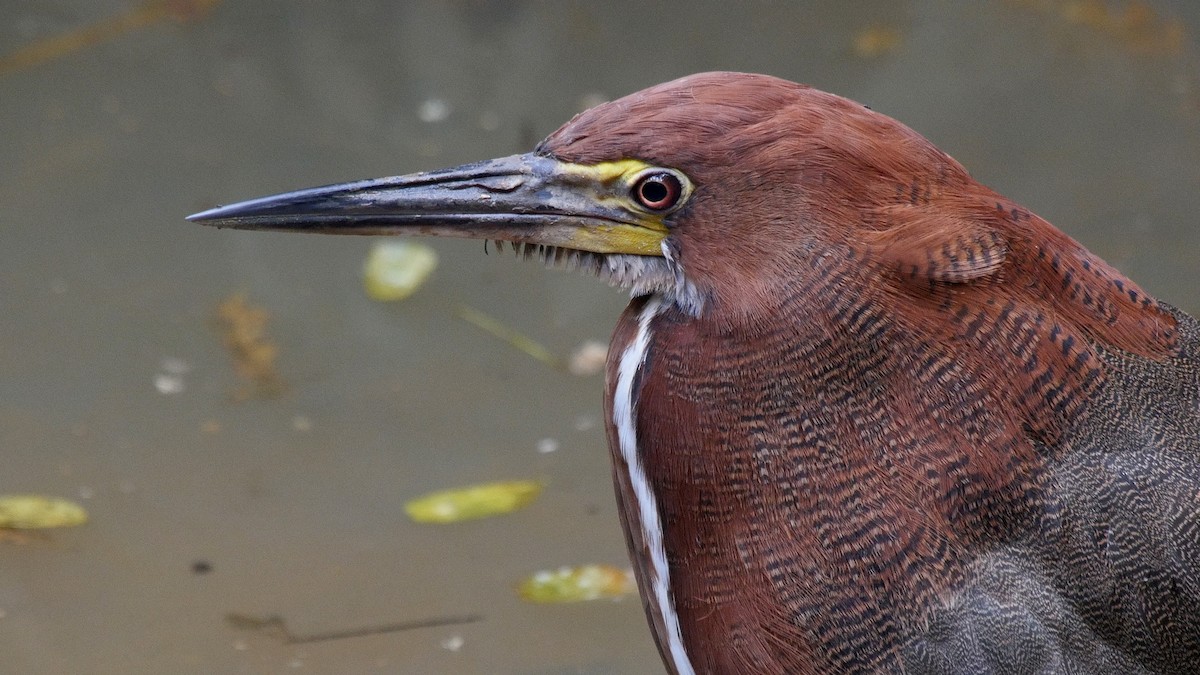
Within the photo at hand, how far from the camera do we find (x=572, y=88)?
5.48 m

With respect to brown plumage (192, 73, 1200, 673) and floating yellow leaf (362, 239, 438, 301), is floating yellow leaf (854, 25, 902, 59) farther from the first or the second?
brown plumage (192, 73, 1200, 673)

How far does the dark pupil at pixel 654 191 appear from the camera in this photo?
234 centimetres

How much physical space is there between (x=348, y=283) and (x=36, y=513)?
4.43 ft

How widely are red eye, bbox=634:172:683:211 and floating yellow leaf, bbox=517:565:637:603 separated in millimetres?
1622

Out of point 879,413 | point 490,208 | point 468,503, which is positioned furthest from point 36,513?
point 879,413

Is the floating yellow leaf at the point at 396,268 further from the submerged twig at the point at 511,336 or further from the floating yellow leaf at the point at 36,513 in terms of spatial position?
the floating yellow leaf at the point at 36,513

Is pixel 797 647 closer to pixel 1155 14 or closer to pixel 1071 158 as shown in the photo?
pixel 1071 158

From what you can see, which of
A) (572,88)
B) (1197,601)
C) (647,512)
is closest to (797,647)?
(647,512)

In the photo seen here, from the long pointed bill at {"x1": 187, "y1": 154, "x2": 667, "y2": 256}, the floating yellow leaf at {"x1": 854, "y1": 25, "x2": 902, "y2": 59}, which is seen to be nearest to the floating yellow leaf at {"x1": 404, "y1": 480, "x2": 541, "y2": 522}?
the long pointed bill at {"x1": 187, "y1": 154, "x2": 667, "y2": 256}

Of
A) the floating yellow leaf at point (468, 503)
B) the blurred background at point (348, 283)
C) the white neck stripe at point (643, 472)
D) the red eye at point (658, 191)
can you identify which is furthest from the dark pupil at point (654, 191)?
the floating yellow leaf at point (468, 503)

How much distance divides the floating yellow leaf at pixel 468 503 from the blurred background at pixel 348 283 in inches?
1.3

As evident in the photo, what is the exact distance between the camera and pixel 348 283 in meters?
4.77

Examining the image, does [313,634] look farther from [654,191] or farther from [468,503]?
Answer: [654,191]

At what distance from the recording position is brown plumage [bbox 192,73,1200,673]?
230 centimetres
